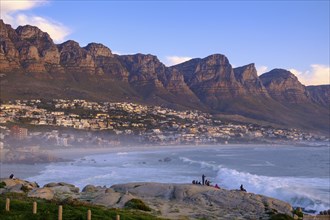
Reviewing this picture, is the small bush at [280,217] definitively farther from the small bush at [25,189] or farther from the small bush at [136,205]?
the small bush at [25,189]

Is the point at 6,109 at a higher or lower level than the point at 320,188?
higher

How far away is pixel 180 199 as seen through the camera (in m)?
29.9

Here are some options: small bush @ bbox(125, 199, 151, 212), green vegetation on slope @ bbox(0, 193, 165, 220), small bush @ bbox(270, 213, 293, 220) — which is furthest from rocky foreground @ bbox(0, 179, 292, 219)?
green vegetation on slope @ bbox(0, 193, 165, 220)

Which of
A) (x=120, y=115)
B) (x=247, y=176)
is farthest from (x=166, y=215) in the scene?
(x=120, y=115)

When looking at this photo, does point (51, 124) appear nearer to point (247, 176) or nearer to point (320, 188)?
point (247, 176)

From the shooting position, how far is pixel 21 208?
20234mm

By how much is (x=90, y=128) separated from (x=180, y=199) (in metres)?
129

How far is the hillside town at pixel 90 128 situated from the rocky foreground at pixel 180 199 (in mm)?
78671

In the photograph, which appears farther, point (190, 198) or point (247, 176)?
point (247, 176)

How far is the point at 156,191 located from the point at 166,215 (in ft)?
26.9

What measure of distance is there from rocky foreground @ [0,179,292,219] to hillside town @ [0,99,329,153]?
78.7 meters

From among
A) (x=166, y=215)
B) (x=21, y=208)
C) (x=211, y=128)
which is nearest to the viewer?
(x=21, y=208)

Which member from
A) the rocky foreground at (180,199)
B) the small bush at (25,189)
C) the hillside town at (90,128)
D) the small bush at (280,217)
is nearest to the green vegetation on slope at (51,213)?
the rocky foreground at (180,199)

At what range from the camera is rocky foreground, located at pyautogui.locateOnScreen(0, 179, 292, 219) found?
83.5 feet
